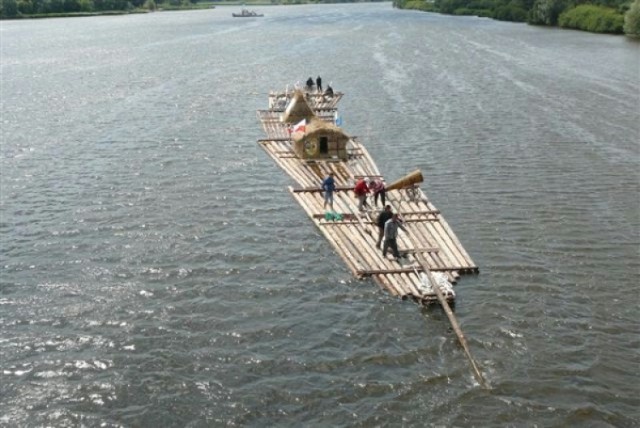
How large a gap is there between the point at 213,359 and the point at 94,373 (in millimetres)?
3779

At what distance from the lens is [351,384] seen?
19.8 metres

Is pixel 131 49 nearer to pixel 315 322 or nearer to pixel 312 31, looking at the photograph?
pixel 312 31

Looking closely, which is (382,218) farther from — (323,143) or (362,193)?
(323,143)

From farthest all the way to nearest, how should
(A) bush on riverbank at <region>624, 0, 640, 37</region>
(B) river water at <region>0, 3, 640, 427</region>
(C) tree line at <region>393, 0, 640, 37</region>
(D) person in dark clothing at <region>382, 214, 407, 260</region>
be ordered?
(C) tree line at <region>393, 0, 640, 37</region>
(A) bush on riverbank at <region>624, 0, 640, 37</region>
(D) person in dark clothing at <region>382, 214, 407, 260</region>
(B) river water at <region>0, 3, 640, 427</region>

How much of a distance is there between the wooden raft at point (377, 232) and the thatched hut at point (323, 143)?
62 centimetres

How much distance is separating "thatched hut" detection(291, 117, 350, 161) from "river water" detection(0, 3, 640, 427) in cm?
283

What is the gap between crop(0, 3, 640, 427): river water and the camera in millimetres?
19312

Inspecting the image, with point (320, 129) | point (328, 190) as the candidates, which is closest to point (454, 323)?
point (328, 190)

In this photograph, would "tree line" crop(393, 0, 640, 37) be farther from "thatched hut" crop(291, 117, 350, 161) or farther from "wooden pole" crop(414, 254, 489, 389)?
"wooden pole" crop(414, 254, 489, 389)

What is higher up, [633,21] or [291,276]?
[633,21]

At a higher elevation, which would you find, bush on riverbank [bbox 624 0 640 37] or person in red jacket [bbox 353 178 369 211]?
bush on riverbank [bbox 624 0 640 37]

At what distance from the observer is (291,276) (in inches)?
1064

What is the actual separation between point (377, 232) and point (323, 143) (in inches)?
550

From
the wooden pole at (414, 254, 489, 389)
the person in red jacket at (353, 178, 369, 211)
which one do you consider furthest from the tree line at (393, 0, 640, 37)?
the wooden pole at (414, 254, 489, 389)
